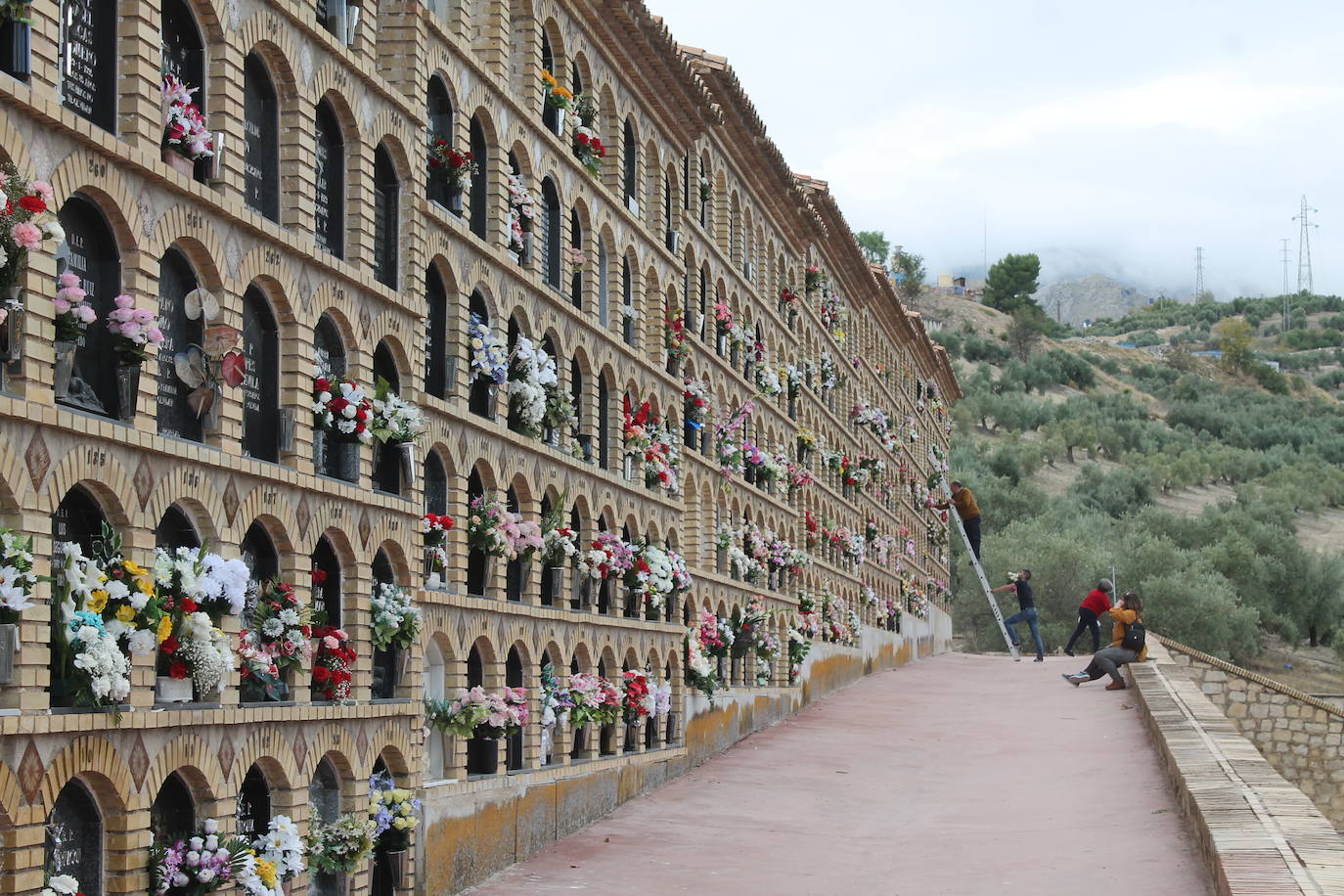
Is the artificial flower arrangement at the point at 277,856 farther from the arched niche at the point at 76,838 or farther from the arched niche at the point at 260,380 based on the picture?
the arched niche at the point at 260,380

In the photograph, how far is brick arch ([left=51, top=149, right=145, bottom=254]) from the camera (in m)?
8.79

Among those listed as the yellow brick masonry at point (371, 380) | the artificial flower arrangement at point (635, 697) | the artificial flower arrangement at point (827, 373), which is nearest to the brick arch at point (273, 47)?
the yellow brick masonry at point (371, 380)

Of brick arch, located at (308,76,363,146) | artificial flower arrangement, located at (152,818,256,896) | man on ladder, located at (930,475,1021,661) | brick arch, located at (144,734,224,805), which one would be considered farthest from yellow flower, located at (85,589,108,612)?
man on ladder, located at (930,475,1021,661)

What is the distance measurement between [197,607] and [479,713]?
496 centimetres

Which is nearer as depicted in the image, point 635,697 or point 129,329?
point 129,329

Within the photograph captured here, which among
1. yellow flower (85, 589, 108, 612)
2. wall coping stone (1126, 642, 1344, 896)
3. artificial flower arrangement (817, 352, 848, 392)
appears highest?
artificial flower arrangement (817, 352, 848, 392)

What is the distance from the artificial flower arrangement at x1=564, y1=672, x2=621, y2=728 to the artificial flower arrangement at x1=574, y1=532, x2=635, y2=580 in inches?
41.4

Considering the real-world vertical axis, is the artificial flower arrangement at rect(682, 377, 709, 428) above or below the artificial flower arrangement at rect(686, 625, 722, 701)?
above

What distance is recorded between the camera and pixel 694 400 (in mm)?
23125

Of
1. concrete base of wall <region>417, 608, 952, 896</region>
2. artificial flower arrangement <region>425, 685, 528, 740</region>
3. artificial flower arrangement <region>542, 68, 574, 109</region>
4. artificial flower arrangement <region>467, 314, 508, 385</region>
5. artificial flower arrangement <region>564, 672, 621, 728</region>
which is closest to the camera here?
concrete base of wall <region>417, 608, 952, 896</region>

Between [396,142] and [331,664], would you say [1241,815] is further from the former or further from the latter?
[396,142]

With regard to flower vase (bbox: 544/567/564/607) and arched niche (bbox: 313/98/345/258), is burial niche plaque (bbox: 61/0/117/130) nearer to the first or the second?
arched niche (bbox: 313/98/345/258)

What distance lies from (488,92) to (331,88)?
3.64 m

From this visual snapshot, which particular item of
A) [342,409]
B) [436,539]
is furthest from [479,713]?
[342,409]
